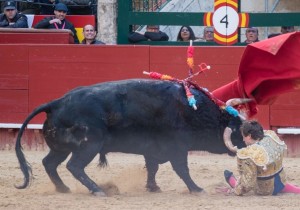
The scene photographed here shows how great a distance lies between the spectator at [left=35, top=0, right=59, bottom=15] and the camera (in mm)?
13166

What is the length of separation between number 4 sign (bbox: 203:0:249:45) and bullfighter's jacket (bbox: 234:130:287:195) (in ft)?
13.8

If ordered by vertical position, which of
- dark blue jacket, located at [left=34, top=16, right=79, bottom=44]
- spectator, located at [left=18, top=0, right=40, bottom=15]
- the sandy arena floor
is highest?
spectator, located at [left=18, top=0, right=40, bottom=15]

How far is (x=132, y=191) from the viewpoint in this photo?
8.45 metres

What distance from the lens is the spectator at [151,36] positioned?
1256 centimetres

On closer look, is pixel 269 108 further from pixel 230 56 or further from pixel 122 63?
pixel 122 63

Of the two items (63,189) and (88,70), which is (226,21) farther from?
(63,189)

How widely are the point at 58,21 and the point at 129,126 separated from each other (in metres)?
4.12

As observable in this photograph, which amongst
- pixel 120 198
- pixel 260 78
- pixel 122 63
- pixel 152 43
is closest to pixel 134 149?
pixel 120 198

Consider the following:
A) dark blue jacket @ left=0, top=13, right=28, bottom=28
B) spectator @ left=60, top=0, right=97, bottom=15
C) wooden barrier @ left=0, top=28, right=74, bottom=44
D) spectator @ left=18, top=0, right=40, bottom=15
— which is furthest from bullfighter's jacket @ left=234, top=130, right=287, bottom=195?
spectator @ left=18, top=0, right=40, bottom=15

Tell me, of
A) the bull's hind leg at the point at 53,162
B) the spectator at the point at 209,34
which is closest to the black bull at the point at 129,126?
the bull's hind leg at the point at 53,162

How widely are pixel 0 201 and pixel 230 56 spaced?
4.44 m

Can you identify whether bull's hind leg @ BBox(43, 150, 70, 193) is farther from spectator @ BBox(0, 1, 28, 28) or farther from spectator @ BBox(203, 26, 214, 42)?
spectator @ BBox(203, 26, 214, 42)

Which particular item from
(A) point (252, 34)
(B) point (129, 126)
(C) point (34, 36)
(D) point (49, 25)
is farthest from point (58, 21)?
(B) point (129, 126)

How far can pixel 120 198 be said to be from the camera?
7.95m
